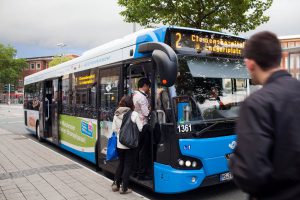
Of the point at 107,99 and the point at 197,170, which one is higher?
the point at 107,99

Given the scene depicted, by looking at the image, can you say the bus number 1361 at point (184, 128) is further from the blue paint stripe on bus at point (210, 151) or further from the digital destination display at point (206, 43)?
the digital destination display at point (206, 43)

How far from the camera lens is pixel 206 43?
6.43 metres

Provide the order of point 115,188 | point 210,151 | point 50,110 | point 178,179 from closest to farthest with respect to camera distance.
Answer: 1. point 178,179
2. point 210,151
3. point 115,188
4. point 50,110

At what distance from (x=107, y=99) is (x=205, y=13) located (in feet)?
26.7

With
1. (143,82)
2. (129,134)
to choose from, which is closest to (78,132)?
(129,134)

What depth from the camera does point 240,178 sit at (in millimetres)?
2037

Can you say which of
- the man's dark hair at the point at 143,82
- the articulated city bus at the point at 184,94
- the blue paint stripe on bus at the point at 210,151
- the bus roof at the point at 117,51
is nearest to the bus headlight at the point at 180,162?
the articulated city bus at the point at 184,94

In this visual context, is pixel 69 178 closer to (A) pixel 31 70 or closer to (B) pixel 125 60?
(B) pixel 125 60

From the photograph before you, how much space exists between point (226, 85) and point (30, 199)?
12.6ft

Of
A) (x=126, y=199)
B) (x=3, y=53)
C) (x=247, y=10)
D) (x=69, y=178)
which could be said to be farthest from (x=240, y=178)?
(x=3, y=53)

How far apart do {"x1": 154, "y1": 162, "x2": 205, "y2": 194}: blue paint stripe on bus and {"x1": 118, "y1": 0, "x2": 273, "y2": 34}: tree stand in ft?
31.6

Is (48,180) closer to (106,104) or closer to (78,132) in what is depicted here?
(106,104)

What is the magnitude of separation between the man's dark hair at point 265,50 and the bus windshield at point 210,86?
3669 mm

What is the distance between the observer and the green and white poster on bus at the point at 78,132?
888cm
